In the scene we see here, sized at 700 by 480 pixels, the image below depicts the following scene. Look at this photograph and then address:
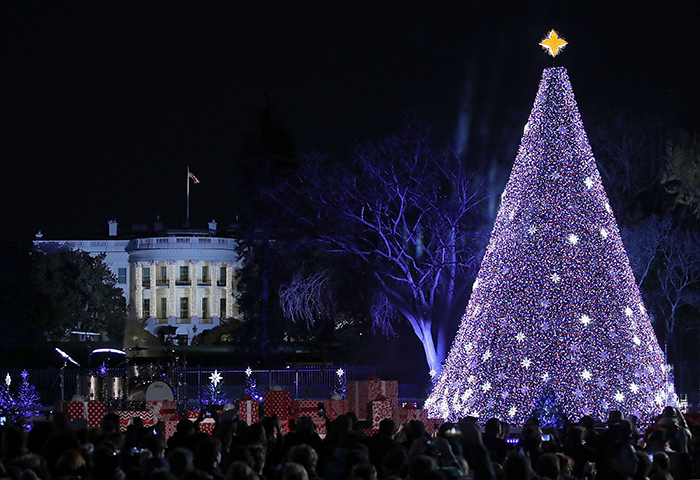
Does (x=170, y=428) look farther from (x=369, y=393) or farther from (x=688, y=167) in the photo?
(x=688, y=167)

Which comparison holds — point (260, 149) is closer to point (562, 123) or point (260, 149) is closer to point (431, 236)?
point (431, 236)

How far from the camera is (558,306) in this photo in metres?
19.4

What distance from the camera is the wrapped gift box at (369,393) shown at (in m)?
22.0

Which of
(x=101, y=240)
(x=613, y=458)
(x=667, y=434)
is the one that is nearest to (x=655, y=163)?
(x=667, y=434)

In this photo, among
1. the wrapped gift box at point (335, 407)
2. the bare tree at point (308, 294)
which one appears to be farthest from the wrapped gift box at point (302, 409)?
the bare tree at point (308, 294)

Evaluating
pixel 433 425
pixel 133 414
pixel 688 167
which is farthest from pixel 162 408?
pixel 688 167

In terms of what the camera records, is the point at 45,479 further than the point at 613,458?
Yes

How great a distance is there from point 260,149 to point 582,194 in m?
35.7

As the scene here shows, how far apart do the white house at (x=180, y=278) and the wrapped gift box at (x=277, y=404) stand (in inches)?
3407

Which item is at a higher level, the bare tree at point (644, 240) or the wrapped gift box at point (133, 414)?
the bare tree at point (644, 240)

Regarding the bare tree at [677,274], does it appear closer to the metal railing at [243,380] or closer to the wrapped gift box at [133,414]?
the metal railing at [243,380]

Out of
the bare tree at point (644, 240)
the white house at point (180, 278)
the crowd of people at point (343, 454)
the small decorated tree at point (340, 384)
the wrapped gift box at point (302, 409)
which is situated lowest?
the crowd of people at point (343, 454)

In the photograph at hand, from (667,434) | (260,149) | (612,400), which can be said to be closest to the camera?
(667,434)

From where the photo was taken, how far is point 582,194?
64.2ft
